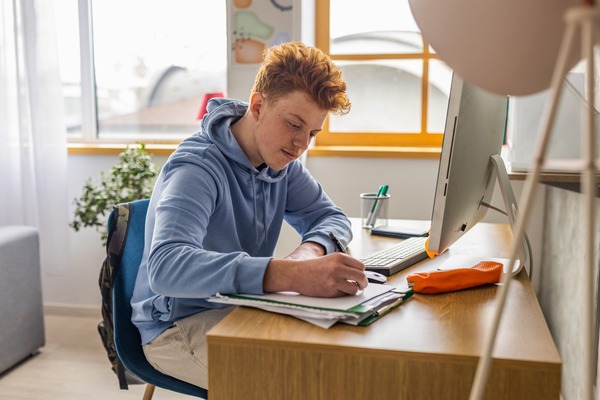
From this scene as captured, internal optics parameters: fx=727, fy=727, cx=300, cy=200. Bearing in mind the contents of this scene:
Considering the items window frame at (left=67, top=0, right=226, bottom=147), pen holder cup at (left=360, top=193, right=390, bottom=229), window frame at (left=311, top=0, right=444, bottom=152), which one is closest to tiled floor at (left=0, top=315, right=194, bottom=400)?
window frame at (left=67, top=0, right=226, bottom=147)

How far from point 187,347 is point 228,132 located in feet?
1.54

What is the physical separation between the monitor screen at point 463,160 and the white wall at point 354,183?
4.84ft

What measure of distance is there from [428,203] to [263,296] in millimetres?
1973

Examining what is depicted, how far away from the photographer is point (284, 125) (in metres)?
1.54

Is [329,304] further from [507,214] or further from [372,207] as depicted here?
[372,207]

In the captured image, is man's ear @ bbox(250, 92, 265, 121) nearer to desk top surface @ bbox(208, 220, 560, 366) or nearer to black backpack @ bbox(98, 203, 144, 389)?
black backpack @ bbox(98, 203, 144, 389)

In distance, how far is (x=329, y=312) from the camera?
116 centimetres

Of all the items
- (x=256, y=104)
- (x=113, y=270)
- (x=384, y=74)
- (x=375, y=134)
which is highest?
(x=384, y=74)

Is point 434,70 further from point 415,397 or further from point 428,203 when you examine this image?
point 415,397

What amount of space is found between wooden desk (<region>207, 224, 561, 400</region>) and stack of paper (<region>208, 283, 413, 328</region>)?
15 mm

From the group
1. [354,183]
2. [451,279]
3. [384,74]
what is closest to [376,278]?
[451,279]

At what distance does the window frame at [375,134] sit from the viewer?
3291mm

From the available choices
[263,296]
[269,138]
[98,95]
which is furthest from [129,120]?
[263,296]

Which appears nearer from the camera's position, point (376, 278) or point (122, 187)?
point (376, 278)
